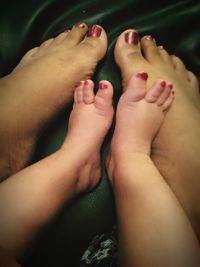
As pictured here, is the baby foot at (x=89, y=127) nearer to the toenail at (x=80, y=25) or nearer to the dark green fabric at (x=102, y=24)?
the dark green fabric at (x=102, y=24)

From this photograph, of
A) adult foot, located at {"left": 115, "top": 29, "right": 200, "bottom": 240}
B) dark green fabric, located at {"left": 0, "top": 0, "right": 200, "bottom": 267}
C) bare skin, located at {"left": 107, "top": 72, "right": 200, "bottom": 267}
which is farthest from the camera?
dark green fabric, located at {"left": 0, "top": 0, "right": 200, "bottom": 267}

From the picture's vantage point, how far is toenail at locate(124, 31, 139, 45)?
0.83 meters

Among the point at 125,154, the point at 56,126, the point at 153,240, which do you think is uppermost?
the point at 56,126

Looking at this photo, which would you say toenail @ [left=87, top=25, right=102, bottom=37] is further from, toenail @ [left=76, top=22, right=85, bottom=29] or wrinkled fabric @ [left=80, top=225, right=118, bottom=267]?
wrinkled fabric @ [left=80, top=225, right=118, bottom=267]

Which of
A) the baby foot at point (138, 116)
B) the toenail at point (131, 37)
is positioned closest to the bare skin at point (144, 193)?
the baby foot at point (138, 116)

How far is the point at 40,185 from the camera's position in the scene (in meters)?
0.66

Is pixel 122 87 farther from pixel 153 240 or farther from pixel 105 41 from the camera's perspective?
pixel 153 240

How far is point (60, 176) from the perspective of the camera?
0.69 m

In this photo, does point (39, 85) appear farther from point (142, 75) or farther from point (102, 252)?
point (102, 252)

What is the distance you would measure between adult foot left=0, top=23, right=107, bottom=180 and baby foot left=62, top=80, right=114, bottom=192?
0.15 ft

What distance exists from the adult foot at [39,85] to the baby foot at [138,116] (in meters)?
0.13

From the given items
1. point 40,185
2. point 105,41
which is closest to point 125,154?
point 40,185

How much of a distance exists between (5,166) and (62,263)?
9.6 inches

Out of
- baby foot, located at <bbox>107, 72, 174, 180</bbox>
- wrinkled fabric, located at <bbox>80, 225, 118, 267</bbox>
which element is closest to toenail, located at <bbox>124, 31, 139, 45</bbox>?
baby foot, located at <bbox>107, 72, 174, 180</bbox>
